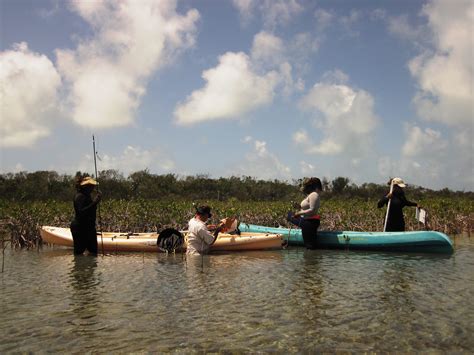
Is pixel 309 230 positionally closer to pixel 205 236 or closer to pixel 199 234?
pixel 205 236

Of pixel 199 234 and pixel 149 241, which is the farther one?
pixel 149 241

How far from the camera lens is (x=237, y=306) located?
19.1ft

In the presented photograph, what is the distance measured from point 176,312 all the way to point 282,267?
3.70 m

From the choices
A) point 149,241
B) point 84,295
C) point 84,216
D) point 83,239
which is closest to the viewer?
point 84,295

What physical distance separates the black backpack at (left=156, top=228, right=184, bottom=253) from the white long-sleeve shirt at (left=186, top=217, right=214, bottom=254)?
539mm

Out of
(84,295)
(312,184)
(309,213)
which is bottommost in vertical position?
(84,295)

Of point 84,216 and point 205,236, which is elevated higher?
point 84,216

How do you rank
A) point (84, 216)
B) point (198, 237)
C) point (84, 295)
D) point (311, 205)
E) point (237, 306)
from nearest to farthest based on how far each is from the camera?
point (237, 306), point (84, 295), point (198, 237), point (84, 216), point (311, 205)

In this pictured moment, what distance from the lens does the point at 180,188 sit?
40188 mm

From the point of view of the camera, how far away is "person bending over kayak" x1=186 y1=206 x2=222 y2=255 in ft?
31.8

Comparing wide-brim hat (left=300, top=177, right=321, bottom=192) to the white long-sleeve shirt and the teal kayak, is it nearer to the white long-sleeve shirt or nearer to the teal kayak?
the teal kayak

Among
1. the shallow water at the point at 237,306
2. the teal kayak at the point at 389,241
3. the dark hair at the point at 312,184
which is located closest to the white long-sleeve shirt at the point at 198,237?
the shallow water at the point at 237,306

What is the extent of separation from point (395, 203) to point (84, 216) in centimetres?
718

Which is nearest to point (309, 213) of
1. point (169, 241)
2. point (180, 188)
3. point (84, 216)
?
point (169, 241)
